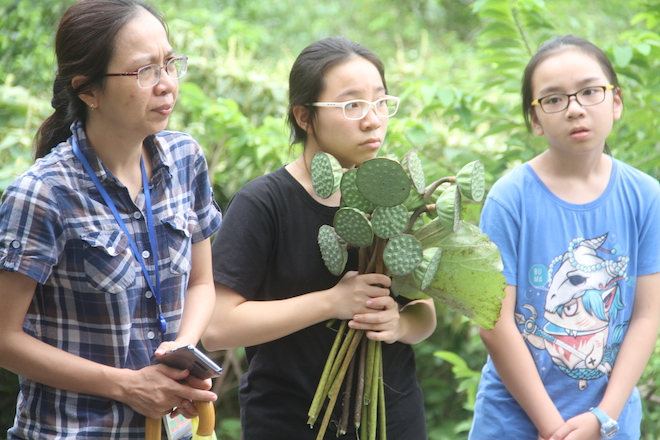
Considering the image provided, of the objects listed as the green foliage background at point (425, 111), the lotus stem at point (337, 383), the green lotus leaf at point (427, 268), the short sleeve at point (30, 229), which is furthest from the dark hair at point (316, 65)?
the green foliage background at point (425, 111)

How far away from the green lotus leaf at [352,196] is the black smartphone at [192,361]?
50cm

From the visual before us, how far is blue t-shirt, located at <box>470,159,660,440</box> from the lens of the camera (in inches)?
80.6

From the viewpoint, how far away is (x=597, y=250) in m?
2.09

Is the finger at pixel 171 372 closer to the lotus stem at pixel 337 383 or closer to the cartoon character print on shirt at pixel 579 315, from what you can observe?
the lotus stem at pixel 337 383

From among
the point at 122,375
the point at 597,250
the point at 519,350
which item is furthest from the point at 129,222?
the point at 597,250

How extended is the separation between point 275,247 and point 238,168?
2.09 m

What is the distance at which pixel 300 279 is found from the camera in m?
1.88

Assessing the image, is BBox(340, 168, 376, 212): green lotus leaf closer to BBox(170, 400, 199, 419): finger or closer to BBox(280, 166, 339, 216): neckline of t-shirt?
BBox(280, 166, 339, 216): neckline of t-shirt

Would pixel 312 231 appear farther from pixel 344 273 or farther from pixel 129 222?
pixel 129 222

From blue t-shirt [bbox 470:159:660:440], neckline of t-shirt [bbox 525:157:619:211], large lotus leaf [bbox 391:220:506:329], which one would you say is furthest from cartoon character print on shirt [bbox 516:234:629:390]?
large lotus leaf [bbox 391:220:506:329]

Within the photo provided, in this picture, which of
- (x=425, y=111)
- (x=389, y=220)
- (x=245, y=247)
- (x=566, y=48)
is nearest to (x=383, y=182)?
(x=389, y=220)

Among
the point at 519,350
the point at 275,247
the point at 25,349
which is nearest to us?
the point at 25,349

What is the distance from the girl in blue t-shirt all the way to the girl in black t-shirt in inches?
12.7

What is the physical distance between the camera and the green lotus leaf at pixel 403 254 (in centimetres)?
165
